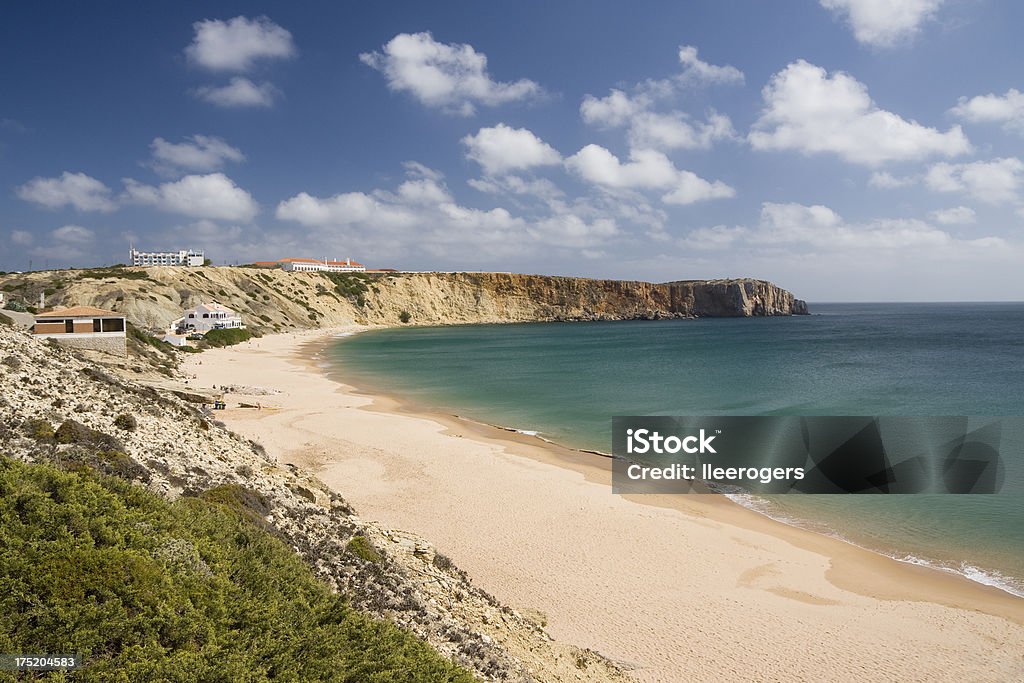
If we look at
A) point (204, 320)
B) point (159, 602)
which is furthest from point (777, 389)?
point (204, 320)

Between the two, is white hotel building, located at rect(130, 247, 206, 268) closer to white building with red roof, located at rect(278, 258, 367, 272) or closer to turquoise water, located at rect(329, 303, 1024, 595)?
white building with red roof, located at rect(278, 258, 367, 272)

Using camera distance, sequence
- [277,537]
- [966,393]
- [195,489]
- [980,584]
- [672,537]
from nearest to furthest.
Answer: [277,537] → [195,489] → [980,584] → [672,537] → [966,393]

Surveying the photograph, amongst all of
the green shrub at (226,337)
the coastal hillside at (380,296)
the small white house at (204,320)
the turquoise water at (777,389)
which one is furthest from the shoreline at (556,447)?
the coastal hillside at (380,296)

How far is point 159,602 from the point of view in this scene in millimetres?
5648

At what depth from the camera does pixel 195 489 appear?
1009 centimetres

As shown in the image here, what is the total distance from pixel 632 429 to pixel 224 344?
159 ft

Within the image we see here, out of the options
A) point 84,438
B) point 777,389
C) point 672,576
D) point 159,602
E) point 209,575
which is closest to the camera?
point 159,602

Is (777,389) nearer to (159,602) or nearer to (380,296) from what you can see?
(159,602)

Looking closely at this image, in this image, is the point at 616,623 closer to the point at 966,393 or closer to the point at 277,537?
the point at 277,537

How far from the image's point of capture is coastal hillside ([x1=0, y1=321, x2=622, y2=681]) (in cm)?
534

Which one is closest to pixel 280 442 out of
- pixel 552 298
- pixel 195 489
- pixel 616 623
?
pixel 195 489

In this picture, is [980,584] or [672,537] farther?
[672,537]

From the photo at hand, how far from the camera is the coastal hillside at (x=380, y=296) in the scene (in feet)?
210

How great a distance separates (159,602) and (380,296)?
121484 millimetres
